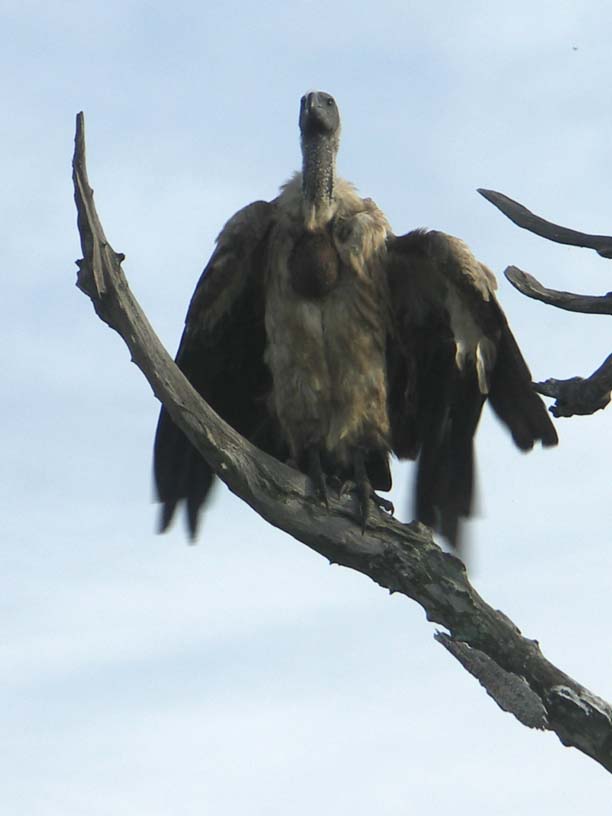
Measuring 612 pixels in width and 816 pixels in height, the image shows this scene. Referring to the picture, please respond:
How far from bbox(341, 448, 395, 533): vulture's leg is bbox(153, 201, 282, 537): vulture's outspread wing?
0.55 m

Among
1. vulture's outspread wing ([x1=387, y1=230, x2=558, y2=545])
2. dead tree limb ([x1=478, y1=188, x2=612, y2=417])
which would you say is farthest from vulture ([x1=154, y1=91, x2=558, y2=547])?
dead tree limb ([x1=478, y1=188, x2=612, y2=417])

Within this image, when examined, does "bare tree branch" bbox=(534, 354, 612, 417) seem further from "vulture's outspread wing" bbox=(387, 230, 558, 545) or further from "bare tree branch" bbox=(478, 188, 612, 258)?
"vulture's outspread wing" bbox=(387, 230, 558, 545)

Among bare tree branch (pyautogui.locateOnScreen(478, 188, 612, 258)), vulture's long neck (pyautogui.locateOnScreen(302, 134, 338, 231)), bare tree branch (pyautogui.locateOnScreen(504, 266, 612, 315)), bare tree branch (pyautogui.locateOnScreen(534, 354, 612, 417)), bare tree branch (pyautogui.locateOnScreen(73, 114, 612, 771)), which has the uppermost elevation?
vulture's long neck (pyautogui.locateOnScreen(302, 134, 338, 231))

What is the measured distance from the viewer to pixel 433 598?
6.39m

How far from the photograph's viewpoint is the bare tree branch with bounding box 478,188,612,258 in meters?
6.03

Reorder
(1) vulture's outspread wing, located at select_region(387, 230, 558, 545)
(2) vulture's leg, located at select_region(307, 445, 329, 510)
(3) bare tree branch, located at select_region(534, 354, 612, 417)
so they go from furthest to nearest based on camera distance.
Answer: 1. (1) vulture's outspread wing, located at select_region(387, 230, 558, 545)
2. (2) vulture's leg, located at select_region(307, 445, 329, 510)
3. (3) bare tree branch, located at select_region(534, 354, 612, 417)

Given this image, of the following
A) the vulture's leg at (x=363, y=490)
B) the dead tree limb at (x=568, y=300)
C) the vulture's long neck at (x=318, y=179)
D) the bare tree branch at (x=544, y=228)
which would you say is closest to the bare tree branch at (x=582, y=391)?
the dead tree limb at (x=568, y=300)

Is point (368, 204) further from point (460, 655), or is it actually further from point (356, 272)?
point (460, 655)

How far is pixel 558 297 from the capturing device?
6.02 metres

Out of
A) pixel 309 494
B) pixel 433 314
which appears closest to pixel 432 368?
pixel 433 314

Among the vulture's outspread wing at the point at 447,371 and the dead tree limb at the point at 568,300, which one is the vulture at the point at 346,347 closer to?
the vulture's outspread wing at the point at 447,371

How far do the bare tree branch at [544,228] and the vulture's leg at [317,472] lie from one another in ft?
4.57

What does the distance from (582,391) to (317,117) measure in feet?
8.64

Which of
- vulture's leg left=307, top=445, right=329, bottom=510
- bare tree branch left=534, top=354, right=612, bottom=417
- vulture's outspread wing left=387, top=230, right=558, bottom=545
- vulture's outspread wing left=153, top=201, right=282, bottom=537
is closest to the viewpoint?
bare tree branch left=534, top=354, right=612, bottom=417
